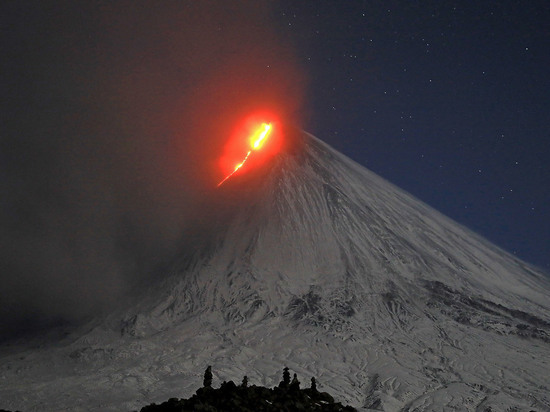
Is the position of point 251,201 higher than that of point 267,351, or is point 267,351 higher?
point 251,201

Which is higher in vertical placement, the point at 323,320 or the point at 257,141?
the point at 257,141

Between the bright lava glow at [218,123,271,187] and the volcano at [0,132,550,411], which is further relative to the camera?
the bright lava glow at [218,123,271,187]

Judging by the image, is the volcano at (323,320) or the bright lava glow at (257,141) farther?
the bright lava glow at (257,141)

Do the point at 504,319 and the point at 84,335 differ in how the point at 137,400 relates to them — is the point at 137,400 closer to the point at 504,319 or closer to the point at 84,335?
the point at 84,335

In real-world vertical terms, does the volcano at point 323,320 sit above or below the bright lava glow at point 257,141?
below

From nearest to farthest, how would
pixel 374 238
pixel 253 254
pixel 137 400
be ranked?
1. pixel 137 400
2. pixel 253 254
3. pixel 374 238

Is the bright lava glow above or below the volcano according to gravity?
above

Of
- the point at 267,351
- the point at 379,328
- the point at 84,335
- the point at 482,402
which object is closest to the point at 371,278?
the point at 379,328

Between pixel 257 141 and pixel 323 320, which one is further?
pixel 257 141
